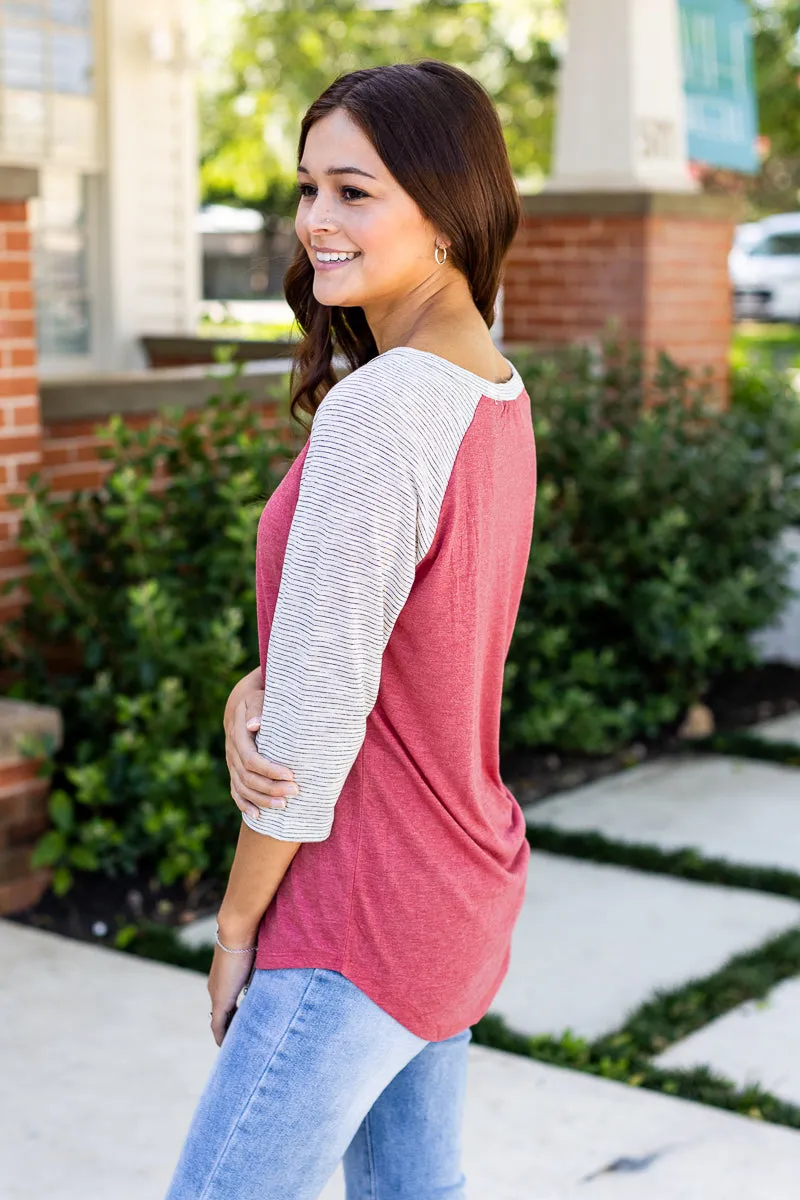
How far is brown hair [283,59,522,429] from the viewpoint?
5.71 ft

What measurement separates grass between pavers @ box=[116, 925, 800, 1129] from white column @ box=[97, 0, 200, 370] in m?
5.10

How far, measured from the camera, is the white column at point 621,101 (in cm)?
720

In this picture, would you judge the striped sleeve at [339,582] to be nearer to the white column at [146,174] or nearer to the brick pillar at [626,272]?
the brick pillar at [626,272]

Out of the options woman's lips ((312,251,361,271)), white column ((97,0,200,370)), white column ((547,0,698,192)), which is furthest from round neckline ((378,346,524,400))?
white column ((97,0,200,370))

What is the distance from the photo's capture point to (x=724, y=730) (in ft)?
20.5

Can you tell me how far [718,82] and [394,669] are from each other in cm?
690

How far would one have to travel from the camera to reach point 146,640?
424 centimetres

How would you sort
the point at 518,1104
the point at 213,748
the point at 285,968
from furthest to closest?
the point at 213,748 → the point at 518,1104 → the point at 285,968

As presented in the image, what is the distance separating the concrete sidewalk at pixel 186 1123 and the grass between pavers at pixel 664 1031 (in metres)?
0.10

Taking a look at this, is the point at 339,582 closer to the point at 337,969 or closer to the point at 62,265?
the point at 337,969

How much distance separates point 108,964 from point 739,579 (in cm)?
323

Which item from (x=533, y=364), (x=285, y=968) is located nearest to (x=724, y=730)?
(x=533, y=364)

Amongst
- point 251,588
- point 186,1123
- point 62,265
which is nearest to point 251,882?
point 186,1123

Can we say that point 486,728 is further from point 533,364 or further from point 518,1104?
point 533,364
